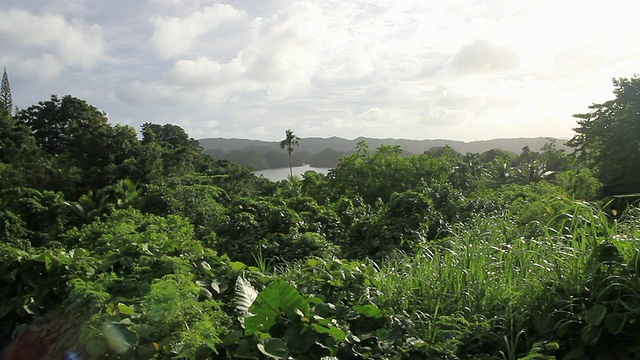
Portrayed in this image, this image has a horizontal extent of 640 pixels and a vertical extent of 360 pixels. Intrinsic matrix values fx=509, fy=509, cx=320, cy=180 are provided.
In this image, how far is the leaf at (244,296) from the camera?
235cm

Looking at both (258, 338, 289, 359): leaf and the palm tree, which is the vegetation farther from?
the palm tree

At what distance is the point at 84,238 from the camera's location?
7762 mm

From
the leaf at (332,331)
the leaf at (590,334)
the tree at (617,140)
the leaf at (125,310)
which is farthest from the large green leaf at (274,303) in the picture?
the tree at (617,140)

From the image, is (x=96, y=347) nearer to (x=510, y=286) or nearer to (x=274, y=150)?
(x=510, y=286)

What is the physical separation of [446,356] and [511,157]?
23.5 metres

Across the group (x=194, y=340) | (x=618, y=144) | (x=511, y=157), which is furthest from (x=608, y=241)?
(x=511, y=157)

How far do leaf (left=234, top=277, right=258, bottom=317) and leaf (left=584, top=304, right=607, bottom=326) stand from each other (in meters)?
1.48

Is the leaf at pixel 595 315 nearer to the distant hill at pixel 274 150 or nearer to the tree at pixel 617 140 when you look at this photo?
the tree at pixel 617 140

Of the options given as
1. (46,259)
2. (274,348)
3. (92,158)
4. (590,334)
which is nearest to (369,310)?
(274,348)

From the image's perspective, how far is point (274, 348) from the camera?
6.12 ft

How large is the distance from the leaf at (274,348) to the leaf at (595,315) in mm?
1292

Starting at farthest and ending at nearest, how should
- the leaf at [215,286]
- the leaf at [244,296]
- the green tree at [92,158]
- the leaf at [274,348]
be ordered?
the green tree at [92,158] < the leaf at [215,286] < the leaf at [244,296] < the leaf at [274,348]

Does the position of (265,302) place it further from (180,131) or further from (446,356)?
(180,131)

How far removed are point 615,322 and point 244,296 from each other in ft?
5.35
